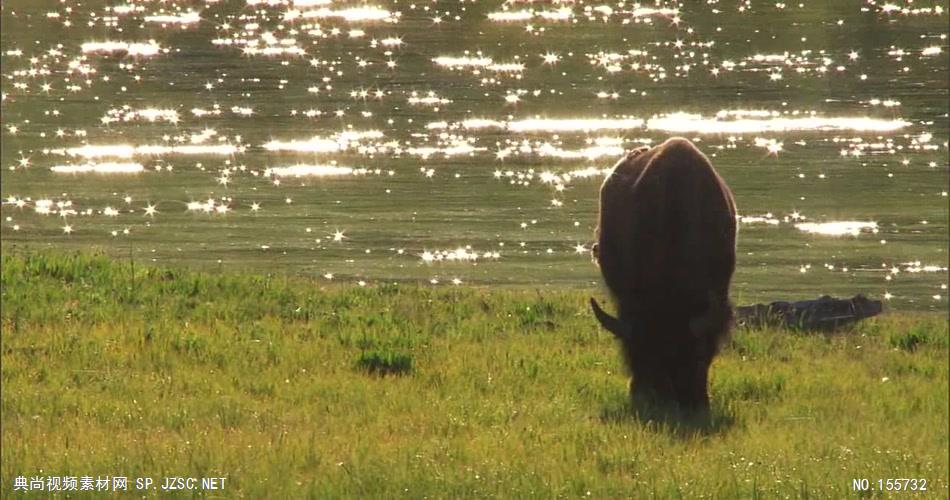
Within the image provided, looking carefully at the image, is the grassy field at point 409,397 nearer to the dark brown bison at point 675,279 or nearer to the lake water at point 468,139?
the dark brown bison at point 675,279

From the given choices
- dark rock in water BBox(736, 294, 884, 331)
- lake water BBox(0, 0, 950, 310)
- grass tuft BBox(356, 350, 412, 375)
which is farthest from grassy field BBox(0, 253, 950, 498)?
lake water BBox(0, 0, 950, 310)

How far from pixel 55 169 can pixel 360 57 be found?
38.7 metres

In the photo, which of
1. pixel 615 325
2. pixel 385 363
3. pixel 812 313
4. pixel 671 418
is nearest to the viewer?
pixel 671 418

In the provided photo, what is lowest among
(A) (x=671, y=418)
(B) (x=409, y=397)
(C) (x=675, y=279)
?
(A) (x=671, y=418)

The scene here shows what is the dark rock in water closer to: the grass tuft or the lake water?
the lake water

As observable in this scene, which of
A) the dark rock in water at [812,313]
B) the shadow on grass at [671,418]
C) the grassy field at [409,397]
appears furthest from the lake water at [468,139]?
the shadow on grass at [671,418]

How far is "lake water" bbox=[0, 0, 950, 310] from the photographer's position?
24.7 meters

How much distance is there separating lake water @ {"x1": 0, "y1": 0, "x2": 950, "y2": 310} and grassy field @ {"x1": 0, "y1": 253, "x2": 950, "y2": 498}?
12.1ft

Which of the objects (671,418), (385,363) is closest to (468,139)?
(385,363)

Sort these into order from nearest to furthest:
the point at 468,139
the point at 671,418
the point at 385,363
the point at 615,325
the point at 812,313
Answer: the point at 671,418 < the point at 615,325 < the point at 385,363 < the point at 812,313 < the point at 468,139

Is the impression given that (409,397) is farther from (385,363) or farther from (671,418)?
(671,418)

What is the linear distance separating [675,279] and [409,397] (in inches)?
96.1

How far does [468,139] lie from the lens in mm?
44688

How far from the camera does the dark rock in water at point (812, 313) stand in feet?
57.9
